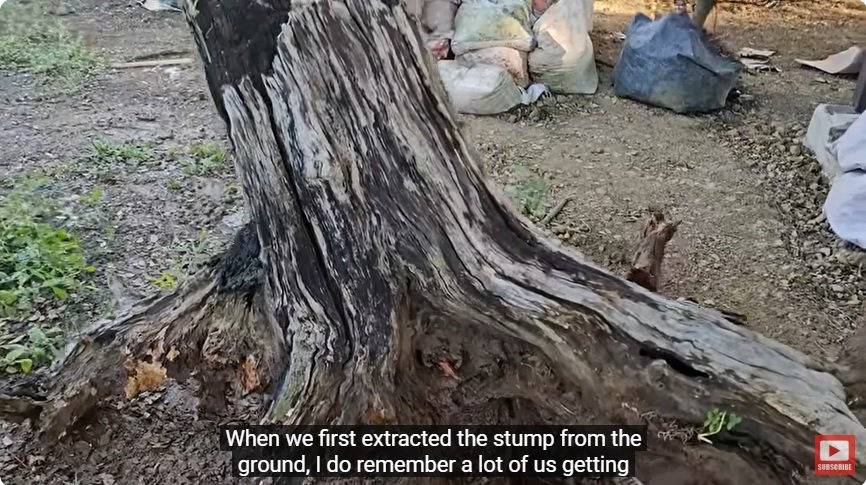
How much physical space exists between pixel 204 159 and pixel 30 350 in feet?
3.83

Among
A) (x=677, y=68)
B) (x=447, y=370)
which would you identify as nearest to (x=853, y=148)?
(x=677, y=68)

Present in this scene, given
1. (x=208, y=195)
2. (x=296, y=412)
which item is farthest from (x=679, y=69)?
(x=296, y=412)

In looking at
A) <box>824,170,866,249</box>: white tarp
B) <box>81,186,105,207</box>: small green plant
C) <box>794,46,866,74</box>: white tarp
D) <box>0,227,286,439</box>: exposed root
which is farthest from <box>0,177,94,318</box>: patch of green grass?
<box>794,46,866,74</box>: white tarp

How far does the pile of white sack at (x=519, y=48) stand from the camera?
134 inches

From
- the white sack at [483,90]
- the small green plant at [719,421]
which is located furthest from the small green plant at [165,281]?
the white sack at [483,90]

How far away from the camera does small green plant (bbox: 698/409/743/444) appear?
1.15 meters

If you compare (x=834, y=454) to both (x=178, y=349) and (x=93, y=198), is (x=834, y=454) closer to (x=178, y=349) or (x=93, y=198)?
(x=178, y=349)

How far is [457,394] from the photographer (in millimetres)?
1352

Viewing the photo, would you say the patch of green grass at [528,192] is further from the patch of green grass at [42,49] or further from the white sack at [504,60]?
the patch of green grass at [42,49]

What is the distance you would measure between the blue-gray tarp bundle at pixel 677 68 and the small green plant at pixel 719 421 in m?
2.46

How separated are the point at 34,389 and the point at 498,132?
2150 mm

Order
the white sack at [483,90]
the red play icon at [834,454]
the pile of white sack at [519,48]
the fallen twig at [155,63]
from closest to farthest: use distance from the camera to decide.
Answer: the red play icon at [834,454]
the white sack at [483,90]
the pile of white sack at [519,48]
the fallen twig at [155,63]

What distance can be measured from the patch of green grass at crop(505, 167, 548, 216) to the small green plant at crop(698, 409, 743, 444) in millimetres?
1378

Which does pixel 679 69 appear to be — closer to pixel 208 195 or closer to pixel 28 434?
pixel 208 195
